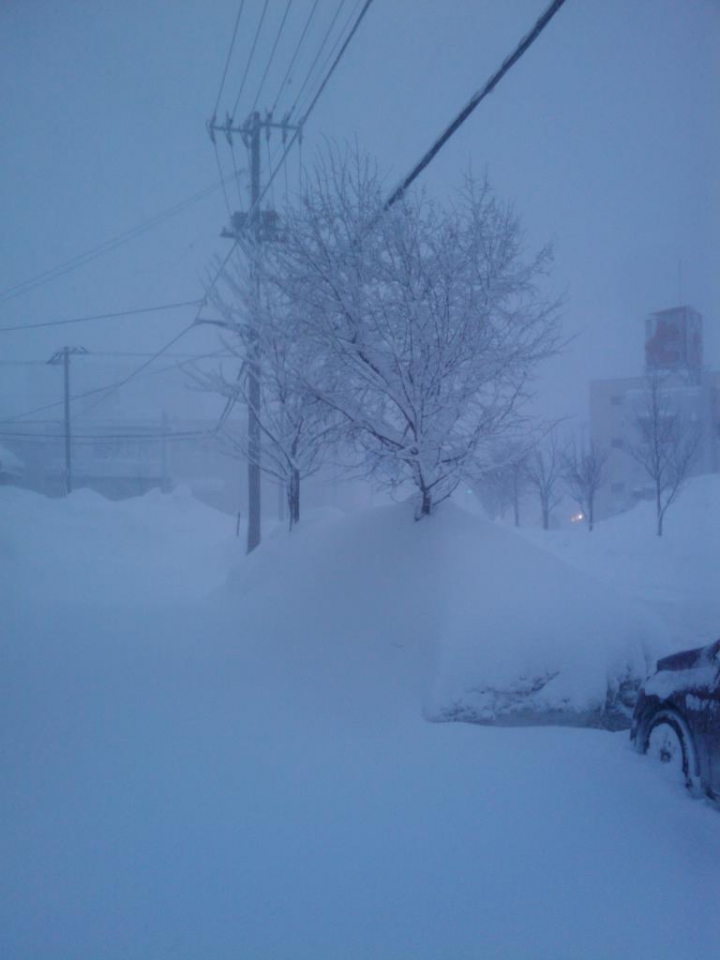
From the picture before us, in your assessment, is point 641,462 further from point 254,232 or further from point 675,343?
point 254,232

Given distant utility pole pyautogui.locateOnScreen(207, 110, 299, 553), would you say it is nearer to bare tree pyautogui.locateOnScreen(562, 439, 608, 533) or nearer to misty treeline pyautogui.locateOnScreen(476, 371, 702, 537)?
misty treeline pyautogui.locateOnScreen(476, 371, 702, 537)

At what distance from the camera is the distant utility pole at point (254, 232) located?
10531 millimetres

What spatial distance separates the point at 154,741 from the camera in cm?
546

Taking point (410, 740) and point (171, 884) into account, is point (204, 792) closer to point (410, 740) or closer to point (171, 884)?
point (171, 884)

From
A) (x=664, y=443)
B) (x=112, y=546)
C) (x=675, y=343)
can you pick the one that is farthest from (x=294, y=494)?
(x=675, y=343)

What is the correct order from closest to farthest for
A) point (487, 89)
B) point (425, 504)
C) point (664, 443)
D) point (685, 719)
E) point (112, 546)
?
point (685, 719)
point (487, 89)
point (425, 504)
point (664, 443)
point (112, 546)

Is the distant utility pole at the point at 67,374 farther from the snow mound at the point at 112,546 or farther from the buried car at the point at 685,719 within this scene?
the buried car at the point at 685,719

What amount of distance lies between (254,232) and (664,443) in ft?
43.6

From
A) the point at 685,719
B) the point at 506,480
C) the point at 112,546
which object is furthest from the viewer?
the point at 112,546

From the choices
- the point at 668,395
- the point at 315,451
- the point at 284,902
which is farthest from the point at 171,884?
the point at 668,395

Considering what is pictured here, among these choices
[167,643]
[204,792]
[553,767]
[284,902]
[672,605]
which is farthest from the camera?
[672,605]

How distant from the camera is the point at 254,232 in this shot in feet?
38.7

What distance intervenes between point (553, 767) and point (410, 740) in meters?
1.03

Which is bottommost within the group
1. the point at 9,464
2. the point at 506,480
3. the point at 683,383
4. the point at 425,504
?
the point at 425,504
